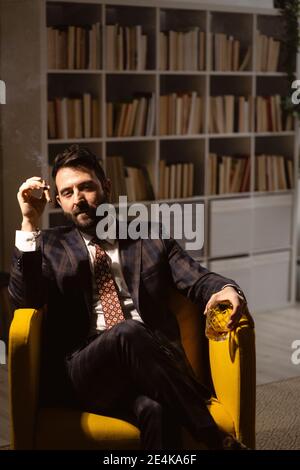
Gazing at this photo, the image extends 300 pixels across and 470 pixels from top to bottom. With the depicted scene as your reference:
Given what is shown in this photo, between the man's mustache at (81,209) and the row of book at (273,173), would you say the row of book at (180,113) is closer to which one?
the row of book at (273,173)

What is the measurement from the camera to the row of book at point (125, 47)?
15.6ft

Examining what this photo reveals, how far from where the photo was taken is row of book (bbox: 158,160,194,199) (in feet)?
17.0

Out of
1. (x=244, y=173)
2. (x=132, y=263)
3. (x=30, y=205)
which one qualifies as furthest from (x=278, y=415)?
(x=244, y=173)

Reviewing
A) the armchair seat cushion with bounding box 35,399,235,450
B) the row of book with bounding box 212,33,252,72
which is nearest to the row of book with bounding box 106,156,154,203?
the row of book with bounding box 212,33,252,72

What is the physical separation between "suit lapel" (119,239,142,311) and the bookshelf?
1685mm

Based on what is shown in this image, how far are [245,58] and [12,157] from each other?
1764 mm

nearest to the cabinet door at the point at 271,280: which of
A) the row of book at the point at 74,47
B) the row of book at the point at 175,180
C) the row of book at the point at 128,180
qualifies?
the row of book at the point at 175,180

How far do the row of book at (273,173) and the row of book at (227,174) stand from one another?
0.38ft

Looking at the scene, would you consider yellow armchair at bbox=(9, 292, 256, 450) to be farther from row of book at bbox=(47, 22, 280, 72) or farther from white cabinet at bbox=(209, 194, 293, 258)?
white cabinet at bbox=(209, 194, 293, 258)

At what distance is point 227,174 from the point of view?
547cm
